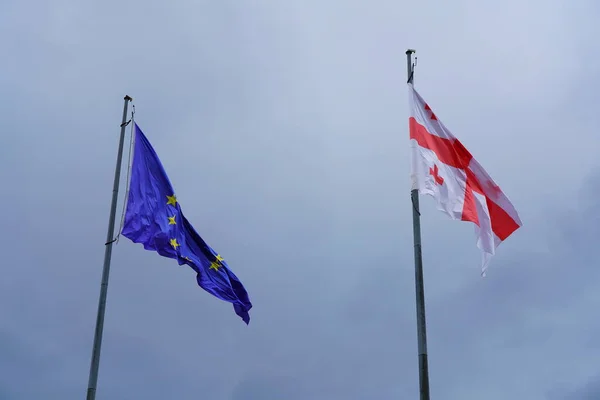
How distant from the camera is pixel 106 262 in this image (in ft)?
87.7

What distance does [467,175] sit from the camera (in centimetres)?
2611

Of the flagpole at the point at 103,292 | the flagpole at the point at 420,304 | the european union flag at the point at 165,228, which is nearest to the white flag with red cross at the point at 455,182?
the flagpole at the point at 420,304

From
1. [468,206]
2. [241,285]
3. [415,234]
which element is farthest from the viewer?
[241,285]

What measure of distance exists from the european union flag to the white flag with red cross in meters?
10.1

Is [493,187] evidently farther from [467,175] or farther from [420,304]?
[420,304]

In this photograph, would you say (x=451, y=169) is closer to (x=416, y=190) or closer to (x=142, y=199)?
(x=416, y=190)

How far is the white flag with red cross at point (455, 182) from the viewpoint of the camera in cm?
2453

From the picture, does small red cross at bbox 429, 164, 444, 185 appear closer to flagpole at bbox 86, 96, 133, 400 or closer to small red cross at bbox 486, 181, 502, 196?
small red cross at bbox 486, 181, 502, 196

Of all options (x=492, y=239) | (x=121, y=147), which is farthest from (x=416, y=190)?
(x=121, y=147)

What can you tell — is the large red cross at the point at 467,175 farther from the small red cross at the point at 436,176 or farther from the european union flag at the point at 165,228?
the european union flag at the point at 165,228

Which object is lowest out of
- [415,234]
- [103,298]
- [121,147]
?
[103,298]

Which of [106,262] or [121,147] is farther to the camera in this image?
[121,147]

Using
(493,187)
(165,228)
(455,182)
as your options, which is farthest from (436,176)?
(165,228)

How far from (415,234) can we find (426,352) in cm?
370
